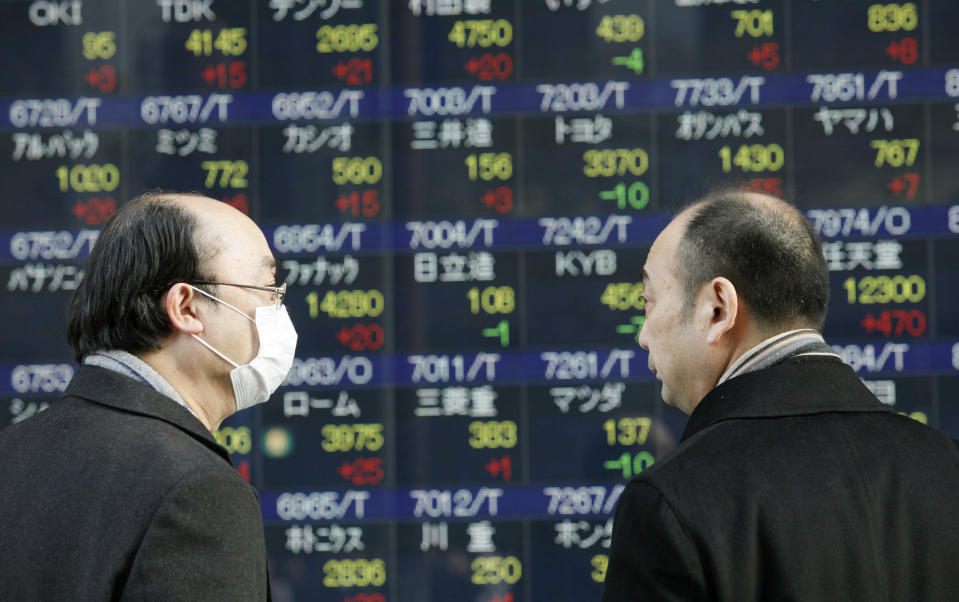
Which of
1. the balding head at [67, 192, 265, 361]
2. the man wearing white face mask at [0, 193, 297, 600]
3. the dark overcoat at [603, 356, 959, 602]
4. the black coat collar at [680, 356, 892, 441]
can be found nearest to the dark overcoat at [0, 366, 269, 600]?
the man wearing white face mask at [0, 193, 297, 600]

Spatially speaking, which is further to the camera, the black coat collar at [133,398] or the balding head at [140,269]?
the balding head at [140,269]

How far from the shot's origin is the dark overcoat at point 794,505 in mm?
1392

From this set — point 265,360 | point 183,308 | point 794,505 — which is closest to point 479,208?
point 265,360

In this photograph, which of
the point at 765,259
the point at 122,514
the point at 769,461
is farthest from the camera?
the point at 765,259

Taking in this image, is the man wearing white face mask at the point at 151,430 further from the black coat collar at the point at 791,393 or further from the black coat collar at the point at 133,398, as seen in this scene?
the black coat collar at the point at 791,393

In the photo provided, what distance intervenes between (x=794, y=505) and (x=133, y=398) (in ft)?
2.77

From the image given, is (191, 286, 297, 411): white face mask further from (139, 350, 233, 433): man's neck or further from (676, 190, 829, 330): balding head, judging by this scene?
(676, 190, 829, 330): balding head

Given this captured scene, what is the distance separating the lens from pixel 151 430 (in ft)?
4.75

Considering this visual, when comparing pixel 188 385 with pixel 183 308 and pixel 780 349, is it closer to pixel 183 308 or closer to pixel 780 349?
pixel 183 308

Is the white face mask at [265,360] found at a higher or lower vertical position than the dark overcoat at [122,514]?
higher

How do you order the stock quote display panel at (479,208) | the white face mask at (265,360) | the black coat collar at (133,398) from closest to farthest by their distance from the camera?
the black coat collar at (133,398) < the white face mask at (265,360) < the stock quote display panel at (479,208)

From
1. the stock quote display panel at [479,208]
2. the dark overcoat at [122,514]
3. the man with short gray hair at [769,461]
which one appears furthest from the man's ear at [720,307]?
the stock quote display panel at [479,208]

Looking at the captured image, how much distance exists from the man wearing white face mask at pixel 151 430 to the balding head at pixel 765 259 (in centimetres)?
66

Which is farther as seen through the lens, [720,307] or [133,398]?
[720,307]
